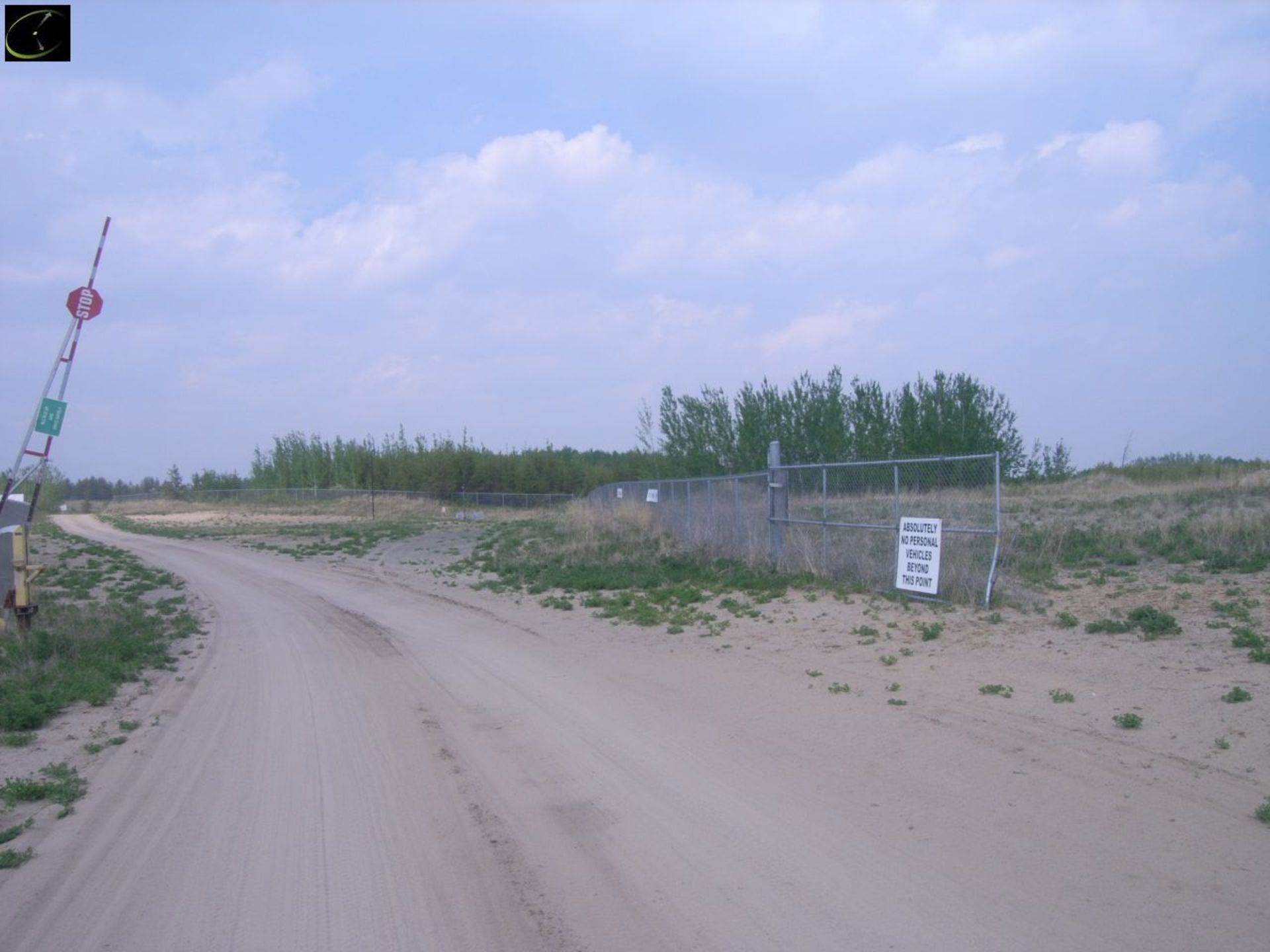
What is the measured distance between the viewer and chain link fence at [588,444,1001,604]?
13.2 meters

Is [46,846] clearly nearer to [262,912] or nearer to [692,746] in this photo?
[262,912]

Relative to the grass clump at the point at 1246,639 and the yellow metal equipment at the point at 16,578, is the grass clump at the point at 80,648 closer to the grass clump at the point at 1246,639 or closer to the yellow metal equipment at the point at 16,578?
the yellow metal equipment at the point at 16,578

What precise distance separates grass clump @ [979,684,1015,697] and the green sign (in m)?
11.3

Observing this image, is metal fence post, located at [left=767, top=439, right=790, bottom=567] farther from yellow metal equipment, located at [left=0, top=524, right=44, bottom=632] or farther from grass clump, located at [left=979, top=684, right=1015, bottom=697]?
yellow metal equipment, located at [left=0, top=524, right=44, bottom=632]

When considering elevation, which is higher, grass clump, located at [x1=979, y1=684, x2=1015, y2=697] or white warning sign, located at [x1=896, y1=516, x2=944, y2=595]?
white warning sign, located at [x1=896, y1=516, x2=944, y2=595]

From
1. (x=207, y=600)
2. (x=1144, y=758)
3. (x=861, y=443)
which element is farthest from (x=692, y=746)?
(x=861, y=443)

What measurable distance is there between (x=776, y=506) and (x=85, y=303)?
A: 38.5ft

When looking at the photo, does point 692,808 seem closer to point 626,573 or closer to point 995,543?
point 995,543

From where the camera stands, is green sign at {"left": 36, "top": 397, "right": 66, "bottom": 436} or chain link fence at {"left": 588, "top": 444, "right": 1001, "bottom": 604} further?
chain link fence at {"left": 588, "top": 444, "right": 1001, "bottom": 604}

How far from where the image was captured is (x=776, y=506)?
18.3 m

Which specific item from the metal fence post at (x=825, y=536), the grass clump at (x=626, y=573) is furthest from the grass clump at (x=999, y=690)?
the metal fence post at (x=825, y=536)

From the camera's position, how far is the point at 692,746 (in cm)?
810

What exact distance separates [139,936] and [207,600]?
15.2 metres

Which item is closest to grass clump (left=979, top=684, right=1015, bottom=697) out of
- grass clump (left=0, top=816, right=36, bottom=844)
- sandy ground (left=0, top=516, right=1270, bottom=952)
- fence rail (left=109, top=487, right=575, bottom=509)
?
sandy ground (left=0, top=516, right=1270, bottom=952)
